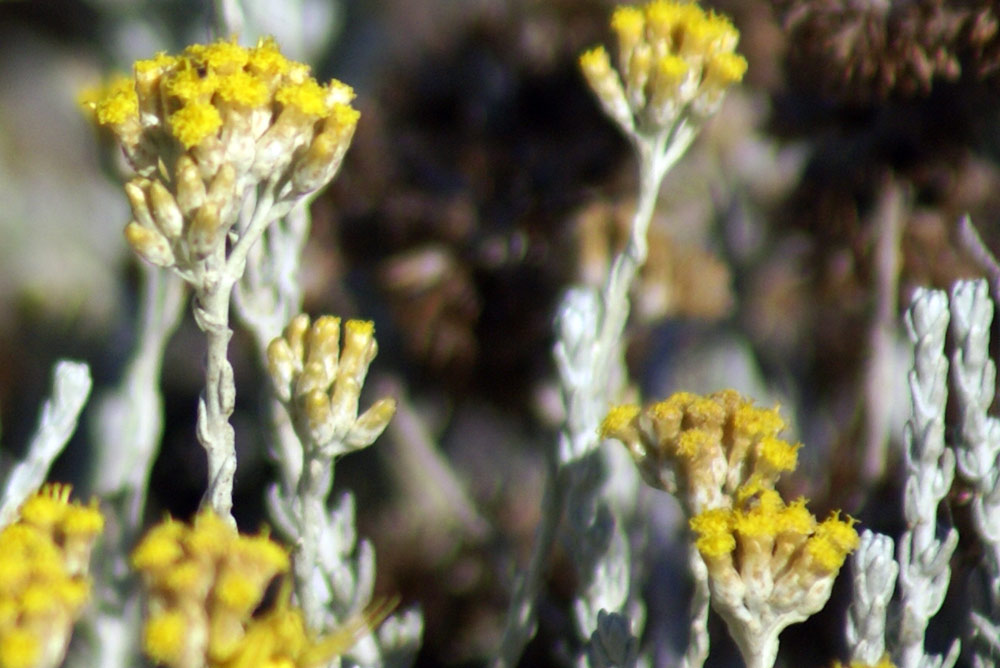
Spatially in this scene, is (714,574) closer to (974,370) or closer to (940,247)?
(974,370)

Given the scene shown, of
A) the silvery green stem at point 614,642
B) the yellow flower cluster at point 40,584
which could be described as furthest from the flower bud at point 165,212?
the silvery green stem at point 614,642

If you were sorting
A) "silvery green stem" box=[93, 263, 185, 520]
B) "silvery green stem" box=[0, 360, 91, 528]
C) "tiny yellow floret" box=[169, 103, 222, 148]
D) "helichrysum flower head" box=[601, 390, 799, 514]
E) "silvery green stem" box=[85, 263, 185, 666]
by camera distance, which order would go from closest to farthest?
1. "tiny yellow floret" box=[169, 103, 222, 148]
2. "helichrysum flower head" box=[601, 390, 799, 514]
3. "silvery green stem" box=[0, 360, 91, 528]
4. "silvery green stem" box=[85, 263, 185, 666]
5. "silvery green stem" box=[93, 263, 185, 520]

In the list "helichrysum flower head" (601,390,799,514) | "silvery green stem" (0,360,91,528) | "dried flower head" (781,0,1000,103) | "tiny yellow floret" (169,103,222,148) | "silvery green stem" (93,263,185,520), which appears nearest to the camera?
"tiny yellow floret" (169,103,222,148)

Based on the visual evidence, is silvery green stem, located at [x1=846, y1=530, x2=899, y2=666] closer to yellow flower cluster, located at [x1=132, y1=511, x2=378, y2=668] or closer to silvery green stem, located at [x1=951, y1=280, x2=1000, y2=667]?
silvery green stem, located at [x1=951, y1=280, x2=1000, y2=667]

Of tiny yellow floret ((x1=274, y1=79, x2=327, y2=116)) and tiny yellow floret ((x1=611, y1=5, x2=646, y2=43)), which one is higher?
tiny yellow floret ((x1=611, y1=5, x2=646, y2=43))

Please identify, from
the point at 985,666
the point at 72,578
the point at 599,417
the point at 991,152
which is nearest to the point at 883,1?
the point at 991,152

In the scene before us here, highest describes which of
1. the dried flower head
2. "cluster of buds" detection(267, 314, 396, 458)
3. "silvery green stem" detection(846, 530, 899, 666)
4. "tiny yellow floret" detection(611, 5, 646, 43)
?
the dried flower head

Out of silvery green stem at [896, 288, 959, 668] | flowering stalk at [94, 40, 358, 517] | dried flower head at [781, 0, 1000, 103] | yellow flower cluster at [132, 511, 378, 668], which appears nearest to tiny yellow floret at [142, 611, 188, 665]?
yellow flower cluster at [132, 511, 378, 668]
